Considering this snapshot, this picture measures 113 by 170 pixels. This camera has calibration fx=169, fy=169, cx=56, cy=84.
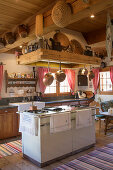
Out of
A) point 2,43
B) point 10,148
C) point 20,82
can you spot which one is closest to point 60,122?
point 10,148

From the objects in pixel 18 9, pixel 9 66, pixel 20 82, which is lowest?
pixel 20 82

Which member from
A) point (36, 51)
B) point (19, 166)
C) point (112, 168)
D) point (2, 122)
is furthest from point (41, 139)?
point (2, 122)

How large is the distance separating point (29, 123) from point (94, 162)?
58.1 inches

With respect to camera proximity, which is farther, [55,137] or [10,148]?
[10,148]

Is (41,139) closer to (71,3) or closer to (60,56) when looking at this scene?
(60,56)

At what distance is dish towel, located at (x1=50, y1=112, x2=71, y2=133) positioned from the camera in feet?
10.8

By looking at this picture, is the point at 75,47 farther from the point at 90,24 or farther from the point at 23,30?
the point at 23,30

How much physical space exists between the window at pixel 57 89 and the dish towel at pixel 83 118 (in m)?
2.92

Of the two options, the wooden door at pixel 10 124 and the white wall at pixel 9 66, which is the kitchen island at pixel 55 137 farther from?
the white wall at pixel 9 66

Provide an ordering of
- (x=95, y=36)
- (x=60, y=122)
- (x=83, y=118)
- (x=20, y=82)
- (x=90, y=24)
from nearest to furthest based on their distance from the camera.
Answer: (x=60, y=122)
(x=83, y=118)
(x=90, y=24)
(x=95, y=36)
(x=20, y=82)

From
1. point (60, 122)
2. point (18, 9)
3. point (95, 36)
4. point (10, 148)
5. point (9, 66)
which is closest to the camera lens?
point (18, 9)

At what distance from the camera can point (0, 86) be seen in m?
5.43

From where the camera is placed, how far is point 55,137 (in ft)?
11.1

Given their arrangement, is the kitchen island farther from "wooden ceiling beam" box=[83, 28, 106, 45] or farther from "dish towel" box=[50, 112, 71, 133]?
"wooden ceiling beam" box=[83, 28, 106, 45]
